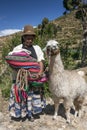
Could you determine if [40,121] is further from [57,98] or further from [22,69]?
[22,69]

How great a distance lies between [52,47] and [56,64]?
521 millimetres

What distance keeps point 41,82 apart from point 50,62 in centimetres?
53

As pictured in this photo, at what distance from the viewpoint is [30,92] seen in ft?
19.7

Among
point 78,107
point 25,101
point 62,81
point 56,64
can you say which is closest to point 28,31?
point 56,64

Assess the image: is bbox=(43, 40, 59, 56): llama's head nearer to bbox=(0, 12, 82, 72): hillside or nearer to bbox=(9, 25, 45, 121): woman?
bbox=(9, 25, 45, 121): woman

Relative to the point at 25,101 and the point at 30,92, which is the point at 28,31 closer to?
the point at 30,92

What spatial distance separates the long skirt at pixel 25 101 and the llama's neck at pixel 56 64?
22.6 inches

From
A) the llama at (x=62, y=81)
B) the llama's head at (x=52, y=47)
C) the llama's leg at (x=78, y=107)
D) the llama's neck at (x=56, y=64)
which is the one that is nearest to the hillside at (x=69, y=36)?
the llama's leg at (x=78, y=107)

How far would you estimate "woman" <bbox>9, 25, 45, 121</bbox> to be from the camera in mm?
5805

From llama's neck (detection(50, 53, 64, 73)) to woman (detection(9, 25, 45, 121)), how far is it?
0.87ft

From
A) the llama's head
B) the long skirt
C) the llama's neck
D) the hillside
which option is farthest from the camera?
the hillside

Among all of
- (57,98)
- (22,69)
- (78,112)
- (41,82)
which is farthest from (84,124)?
(22,69)

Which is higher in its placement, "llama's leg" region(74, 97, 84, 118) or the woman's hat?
the woman's hat

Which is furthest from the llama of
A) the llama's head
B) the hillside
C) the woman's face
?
the hillside
